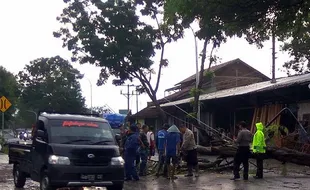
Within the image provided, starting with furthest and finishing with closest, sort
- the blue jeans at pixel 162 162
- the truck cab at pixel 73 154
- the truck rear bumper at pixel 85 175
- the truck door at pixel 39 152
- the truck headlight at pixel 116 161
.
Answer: the blue jeans at pixel 162 162
the truck headlight at pixel 116 161
the truck door at pixel 39 152
the truck cab at pixel 73 154
the truck rear bumper at pixel 85 175

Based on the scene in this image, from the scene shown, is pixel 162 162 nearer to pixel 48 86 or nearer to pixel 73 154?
pixel 73 154

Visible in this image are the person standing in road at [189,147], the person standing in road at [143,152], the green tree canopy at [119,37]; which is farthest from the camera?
the green tree canopy at [119,37]

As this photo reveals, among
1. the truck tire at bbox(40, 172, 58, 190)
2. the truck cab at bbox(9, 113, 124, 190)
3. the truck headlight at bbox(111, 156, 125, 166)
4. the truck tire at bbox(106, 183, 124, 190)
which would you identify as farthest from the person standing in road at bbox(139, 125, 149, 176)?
the truck tire at bbox(40, 172, 58, 190)

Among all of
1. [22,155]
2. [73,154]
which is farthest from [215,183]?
[22,155]

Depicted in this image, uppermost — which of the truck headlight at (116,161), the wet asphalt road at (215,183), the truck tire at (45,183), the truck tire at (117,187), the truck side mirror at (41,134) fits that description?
the truck side mirror at (41,134)

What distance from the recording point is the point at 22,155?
544 inches

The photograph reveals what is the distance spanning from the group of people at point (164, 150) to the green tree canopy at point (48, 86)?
53392 millimetres

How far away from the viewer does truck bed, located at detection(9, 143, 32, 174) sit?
1329 cm

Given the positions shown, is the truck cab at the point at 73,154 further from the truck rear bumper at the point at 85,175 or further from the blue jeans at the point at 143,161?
the blue jeans at the point at 143,161

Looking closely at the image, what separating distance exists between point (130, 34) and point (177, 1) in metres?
22.0

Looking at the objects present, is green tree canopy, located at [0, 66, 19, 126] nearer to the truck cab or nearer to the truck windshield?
the truck cab

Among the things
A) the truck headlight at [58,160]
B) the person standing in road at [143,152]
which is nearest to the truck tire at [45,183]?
the truck headlight at [58,160]

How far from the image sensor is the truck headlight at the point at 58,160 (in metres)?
11.7

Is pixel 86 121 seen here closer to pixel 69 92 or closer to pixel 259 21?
pixel 259 21
